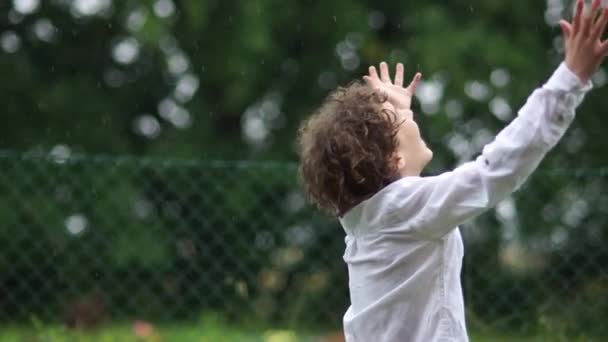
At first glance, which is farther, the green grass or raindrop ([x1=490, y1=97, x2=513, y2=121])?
raindrop ([x1=490, y1=97, x2=513, y2=121])

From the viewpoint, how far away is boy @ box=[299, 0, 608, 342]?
2264 millimetres

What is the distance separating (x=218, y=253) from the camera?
17.1 ft

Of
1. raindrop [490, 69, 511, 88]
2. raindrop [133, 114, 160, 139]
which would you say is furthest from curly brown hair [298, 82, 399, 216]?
raindrop [133, 114, 160, 139]

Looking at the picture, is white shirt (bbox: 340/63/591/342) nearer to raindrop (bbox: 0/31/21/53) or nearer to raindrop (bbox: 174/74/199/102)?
raindrop (bbox: 174/74/199/102)

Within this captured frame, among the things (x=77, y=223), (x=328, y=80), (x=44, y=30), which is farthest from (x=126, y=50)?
(x=77, y=223)

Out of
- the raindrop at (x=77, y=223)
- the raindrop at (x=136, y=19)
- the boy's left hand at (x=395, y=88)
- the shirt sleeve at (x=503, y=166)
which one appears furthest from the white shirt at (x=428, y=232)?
the raindrop at (x=136, y=19)

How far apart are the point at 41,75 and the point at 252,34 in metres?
2.19

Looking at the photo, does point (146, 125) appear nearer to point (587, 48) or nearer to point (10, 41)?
point (10, 41)

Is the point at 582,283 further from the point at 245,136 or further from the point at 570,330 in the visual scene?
the point at 245,136

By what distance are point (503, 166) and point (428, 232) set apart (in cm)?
29

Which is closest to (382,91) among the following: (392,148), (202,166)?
(392,148)

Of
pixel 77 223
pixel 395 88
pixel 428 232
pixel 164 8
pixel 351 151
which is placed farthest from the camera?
pixel 164 8

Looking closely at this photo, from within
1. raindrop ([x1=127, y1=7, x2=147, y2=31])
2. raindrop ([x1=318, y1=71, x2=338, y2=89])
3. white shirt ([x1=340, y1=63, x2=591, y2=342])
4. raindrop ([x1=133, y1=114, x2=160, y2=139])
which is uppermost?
white shirt ([x1=340, y1=63, x2=591, y2=342])

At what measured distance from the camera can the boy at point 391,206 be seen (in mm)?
2264
